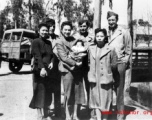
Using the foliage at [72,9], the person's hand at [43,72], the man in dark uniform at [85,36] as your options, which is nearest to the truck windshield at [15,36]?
the man in dark uniform at [85,36]

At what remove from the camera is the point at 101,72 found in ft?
11.6

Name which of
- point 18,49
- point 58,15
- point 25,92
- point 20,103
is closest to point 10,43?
point 18,49

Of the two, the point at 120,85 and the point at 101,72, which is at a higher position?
the point at 101,72

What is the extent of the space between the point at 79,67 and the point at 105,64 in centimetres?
43

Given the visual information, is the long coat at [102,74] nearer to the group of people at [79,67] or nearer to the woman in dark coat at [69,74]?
the group of people at [79,67]

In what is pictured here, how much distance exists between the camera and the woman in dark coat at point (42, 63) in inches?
146

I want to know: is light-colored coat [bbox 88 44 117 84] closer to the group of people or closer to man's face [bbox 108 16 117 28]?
the group of people

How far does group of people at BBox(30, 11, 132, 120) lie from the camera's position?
358 centimetres

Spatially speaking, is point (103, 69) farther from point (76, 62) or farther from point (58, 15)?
point (58, 15)

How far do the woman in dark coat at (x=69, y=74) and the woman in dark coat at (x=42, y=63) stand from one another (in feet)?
0.67

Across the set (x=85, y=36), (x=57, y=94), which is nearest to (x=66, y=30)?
(x=85, y=36)

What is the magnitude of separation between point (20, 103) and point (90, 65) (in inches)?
95.5

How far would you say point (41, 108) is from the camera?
12.7ft

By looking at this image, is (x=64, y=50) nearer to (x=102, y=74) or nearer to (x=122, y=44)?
(x=102, y=74)
